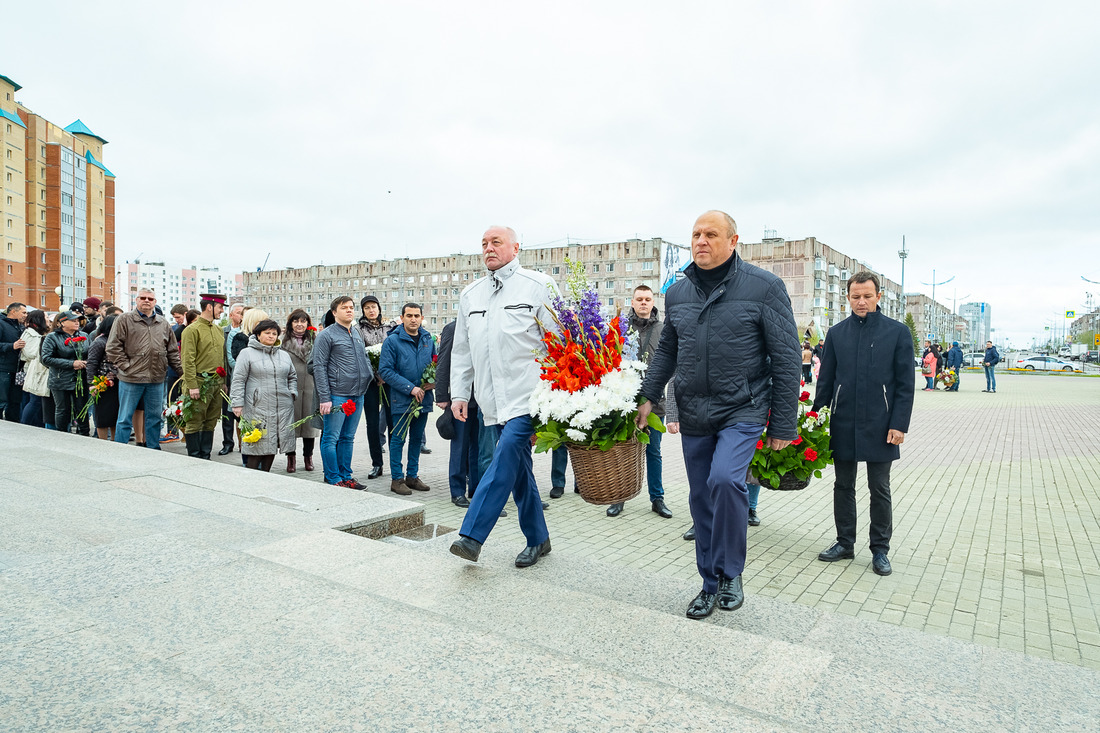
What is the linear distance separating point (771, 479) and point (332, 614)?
361cm

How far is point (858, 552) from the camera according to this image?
18.0ft

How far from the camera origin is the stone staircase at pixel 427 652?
248 centimetres

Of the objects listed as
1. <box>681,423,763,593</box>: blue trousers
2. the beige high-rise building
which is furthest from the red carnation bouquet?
the beige high-rise building

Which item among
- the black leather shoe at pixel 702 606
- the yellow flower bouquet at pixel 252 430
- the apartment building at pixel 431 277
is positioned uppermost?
the apartment building at pixel 431 277

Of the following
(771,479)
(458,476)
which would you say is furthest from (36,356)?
(771,479)

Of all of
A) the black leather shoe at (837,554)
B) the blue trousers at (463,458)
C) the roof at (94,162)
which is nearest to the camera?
the black leather shoe at (837,554)

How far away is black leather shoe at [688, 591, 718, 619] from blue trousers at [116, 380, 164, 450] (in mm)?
7730

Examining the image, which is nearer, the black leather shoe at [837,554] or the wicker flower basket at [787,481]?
the black leather shoe at [837,554]

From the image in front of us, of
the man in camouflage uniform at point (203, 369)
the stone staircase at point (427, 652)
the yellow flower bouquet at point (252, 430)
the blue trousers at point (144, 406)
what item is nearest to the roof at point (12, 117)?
the blue trousers at point (144, 406)

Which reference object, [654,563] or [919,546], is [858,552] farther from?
[654,563]

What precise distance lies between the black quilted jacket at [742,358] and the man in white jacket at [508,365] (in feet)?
2.90

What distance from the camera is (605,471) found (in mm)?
3990

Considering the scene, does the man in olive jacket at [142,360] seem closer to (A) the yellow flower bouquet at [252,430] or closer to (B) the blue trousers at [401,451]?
(A) the yellow flower bouquet at [252,430]

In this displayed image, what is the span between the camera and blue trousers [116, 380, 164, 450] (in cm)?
889
